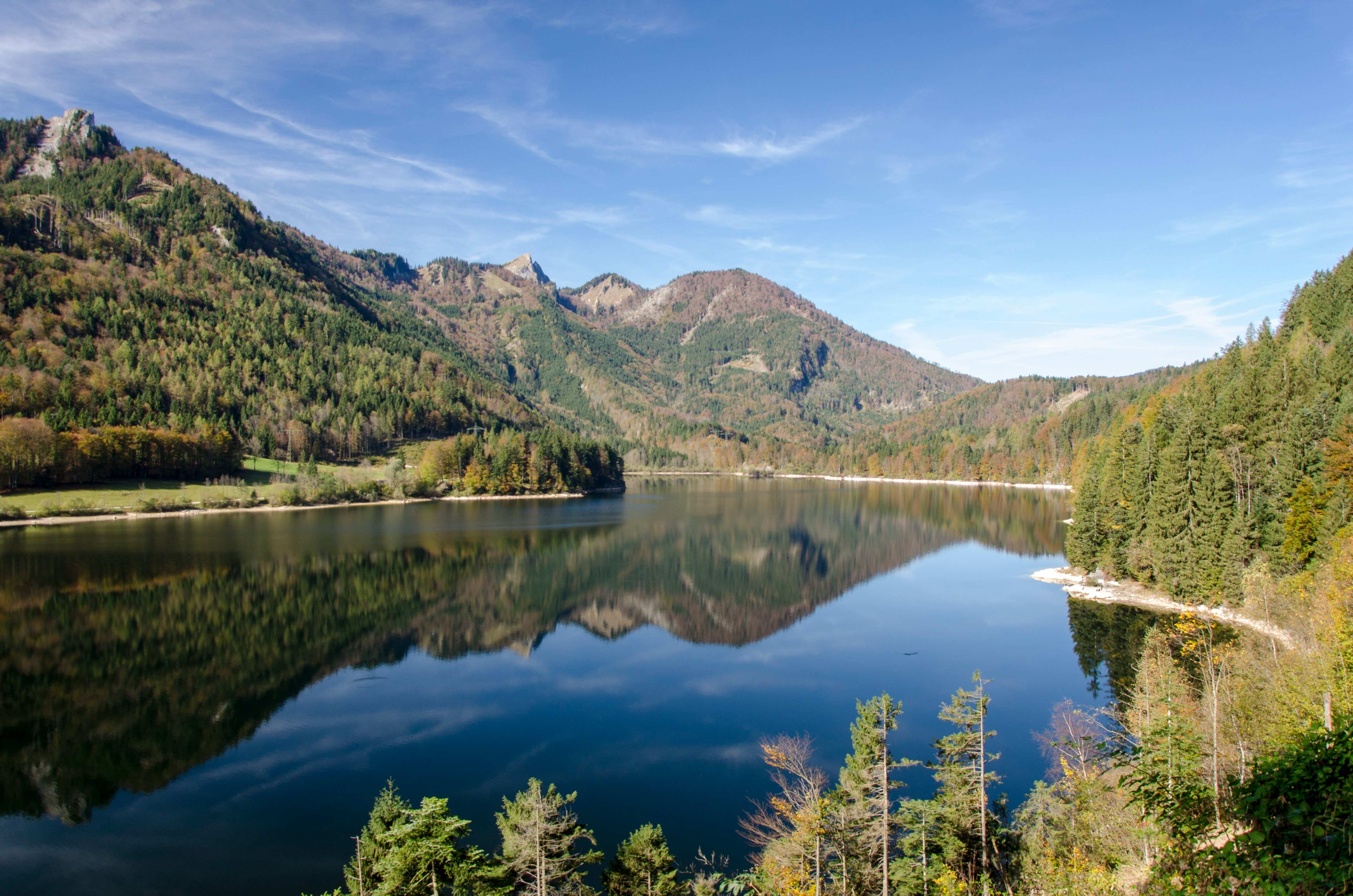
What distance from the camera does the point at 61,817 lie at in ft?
73.6

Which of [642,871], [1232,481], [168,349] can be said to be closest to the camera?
[642,871]

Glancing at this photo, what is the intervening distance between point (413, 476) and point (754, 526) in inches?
2476

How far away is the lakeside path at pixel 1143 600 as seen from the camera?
36.7 m

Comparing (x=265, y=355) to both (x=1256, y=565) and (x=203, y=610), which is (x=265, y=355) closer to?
(x=203, y=610)

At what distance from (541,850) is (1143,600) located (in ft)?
160

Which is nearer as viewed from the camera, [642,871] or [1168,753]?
[1168,753]

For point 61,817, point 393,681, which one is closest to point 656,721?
point 393,681

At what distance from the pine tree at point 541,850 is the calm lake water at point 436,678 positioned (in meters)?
6.20

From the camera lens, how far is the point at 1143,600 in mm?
48250

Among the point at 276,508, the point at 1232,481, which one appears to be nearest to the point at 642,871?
the point at 1232,481

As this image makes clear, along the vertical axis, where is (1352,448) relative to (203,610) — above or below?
above

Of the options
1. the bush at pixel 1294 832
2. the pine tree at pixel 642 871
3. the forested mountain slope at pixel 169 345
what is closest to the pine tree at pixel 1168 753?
the bush at pixel 1294 832

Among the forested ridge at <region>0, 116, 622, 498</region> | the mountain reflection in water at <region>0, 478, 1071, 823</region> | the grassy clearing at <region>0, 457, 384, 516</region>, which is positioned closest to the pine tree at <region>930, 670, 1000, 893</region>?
the mountain reflection in water at <region>0, 478, 1071, 823</region>

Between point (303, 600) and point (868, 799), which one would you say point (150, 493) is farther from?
point (868, 799)
